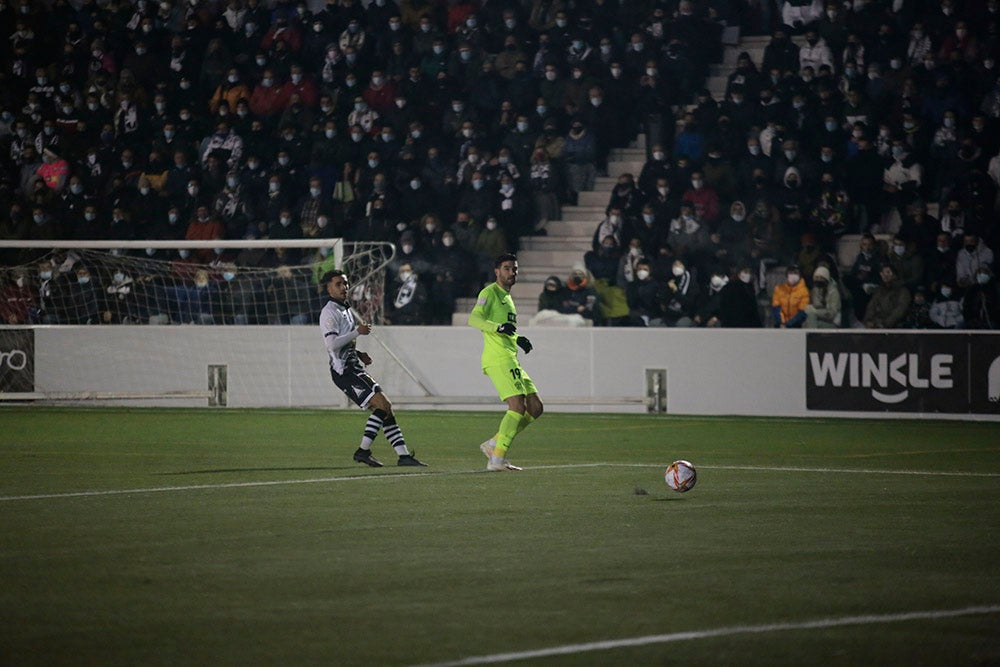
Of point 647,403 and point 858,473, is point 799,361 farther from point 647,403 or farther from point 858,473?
point 858,473

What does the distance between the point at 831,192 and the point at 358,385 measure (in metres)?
10.5

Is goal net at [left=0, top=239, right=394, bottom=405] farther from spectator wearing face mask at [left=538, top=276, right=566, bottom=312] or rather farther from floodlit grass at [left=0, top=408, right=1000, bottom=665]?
floodlit grass at [left=0, top=408, right=1000, bottom=665]

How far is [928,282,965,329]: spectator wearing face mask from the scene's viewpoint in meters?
22.3

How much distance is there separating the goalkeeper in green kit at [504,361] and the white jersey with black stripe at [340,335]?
1568 mm

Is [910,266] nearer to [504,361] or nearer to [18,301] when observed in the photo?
[504,361]

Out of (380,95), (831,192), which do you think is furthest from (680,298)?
(380,95)

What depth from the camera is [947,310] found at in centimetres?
2241

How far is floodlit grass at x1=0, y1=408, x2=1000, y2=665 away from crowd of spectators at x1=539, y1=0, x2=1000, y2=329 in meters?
5.65

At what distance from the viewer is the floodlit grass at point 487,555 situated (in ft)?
22.2

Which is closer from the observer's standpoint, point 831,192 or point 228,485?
point 228,485

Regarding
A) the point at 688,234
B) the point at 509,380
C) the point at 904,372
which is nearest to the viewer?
the point at 509,380

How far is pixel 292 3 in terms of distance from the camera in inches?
1219

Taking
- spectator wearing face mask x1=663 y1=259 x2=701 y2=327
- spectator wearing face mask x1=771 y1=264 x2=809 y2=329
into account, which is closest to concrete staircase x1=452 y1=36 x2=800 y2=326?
spectator wearing face mask x1=663 y1=259 x2=701 y2=327

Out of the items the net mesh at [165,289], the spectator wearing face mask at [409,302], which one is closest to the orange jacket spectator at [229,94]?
the net mesh at [165,289]
